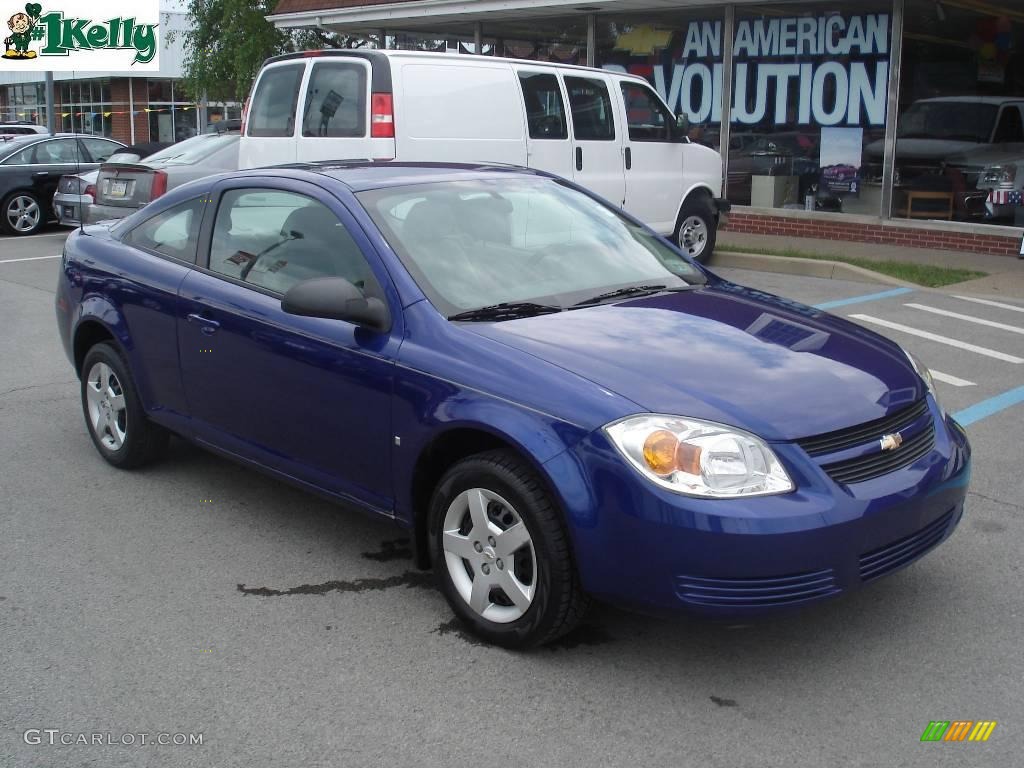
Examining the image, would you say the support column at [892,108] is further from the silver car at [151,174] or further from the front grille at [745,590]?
the front grille at [745,590]

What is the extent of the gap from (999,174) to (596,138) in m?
5.22

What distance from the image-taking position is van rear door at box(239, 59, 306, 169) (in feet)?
34.2

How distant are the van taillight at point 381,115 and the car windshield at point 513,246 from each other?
4819 millimetres

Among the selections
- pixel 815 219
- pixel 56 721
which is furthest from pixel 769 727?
pixel 815 219

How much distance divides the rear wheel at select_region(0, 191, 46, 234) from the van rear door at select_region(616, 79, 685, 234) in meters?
9.93

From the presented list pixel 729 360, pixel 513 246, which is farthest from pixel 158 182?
pixel 729 360

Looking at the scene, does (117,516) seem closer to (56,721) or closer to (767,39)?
(56,721)

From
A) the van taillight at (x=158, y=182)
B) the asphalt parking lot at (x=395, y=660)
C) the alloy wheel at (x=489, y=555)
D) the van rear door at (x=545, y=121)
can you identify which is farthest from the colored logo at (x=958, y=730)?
the van taillight at (x=158, y=182)

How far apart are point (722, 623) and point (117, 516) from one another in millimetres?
3004

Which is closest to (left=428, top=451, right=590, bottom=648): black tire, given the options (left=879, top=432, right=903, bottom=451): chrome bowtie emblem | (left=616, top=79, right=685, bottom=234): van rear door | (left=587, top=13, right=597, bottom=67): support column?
(left=879, top=432, right=903, bottom=451): chrome bowtie emblem

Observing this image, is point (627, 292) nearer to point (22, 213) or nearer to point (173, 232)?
point (173, 232)

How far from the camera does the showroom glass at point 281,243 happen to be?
450 cm

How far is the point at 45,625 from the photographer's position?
4.08 m

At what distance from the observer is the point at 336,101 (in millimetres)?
10062
